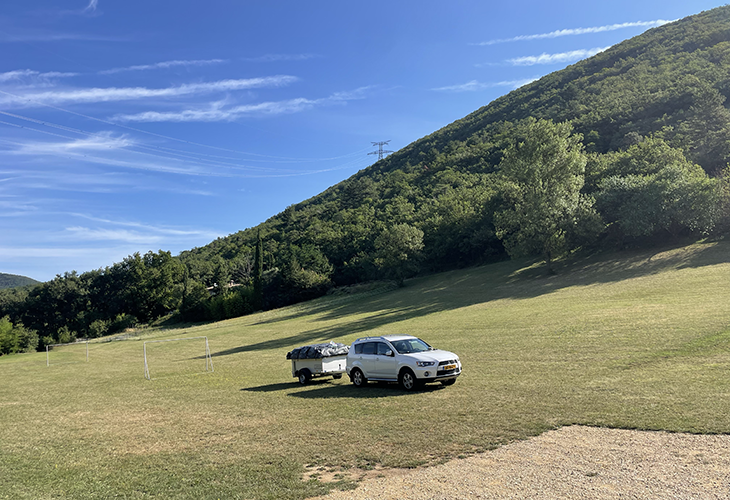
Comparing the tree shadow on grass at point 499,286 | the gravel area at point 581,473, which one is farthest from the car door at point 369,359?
the tree shadow on grass at point 499,286

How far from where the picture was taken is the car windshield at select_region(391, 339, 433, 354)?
1532cm

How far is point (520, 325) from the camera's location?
2652 centimetres

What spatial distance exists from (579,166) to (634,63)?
8261 cm

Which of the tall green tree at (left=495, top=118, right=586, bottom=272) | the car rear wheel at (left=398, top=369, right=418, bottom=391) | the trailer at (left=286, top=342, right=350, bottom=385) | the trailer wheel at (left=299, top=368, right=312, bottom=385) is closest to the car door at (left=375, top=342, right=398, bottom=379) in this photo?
the car rear wheel at (left=398, top=369, right=418, bottom=391)

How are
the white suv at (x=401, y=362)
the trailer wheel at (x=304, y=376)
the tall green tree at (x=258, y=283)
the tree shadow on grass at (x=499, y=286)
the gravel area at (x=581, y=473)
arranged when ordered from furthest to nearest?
1. the tall green tree at (x=258, y=283)
2. the tree shadow on grass at (x=499, y=286)
3. the trailer wheel at (x=304, y=376)
4. the white suv at (x=401, y=362)
5. the gravel area at (x=581, y=473)

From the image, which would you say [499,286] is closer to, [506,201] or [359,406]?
[506,201]

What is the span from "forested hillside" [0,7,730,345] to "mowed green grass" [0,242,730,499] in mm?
18102

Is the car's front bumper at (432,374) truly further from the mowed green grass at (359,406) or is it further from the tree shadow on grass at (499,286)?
the tree shadow on grass at (499,286)

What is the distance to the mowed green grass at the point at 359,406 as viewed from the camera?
823 cm

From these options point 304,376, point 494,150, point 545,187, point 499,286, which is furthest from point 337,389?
point 494,150

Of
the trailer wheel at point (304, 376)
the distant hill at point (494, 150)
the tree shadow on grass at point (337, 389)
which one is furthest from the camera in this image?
the distant hill at point (494, 150)

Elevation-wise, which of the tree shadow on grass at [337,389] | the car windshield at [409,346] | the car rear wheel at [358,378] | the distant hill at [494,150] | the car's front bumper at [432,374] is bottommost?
the tree shadow on grass at [337,389]

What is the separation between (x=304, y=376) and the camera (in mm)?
18547

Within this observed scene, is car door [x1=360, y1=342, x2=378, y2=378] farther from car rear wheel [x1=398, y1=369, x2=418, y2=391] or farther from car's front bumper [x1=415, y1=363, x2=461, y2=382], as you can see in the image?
car's front bumper [x1=415, y1=363, x2=461, y2=382]
